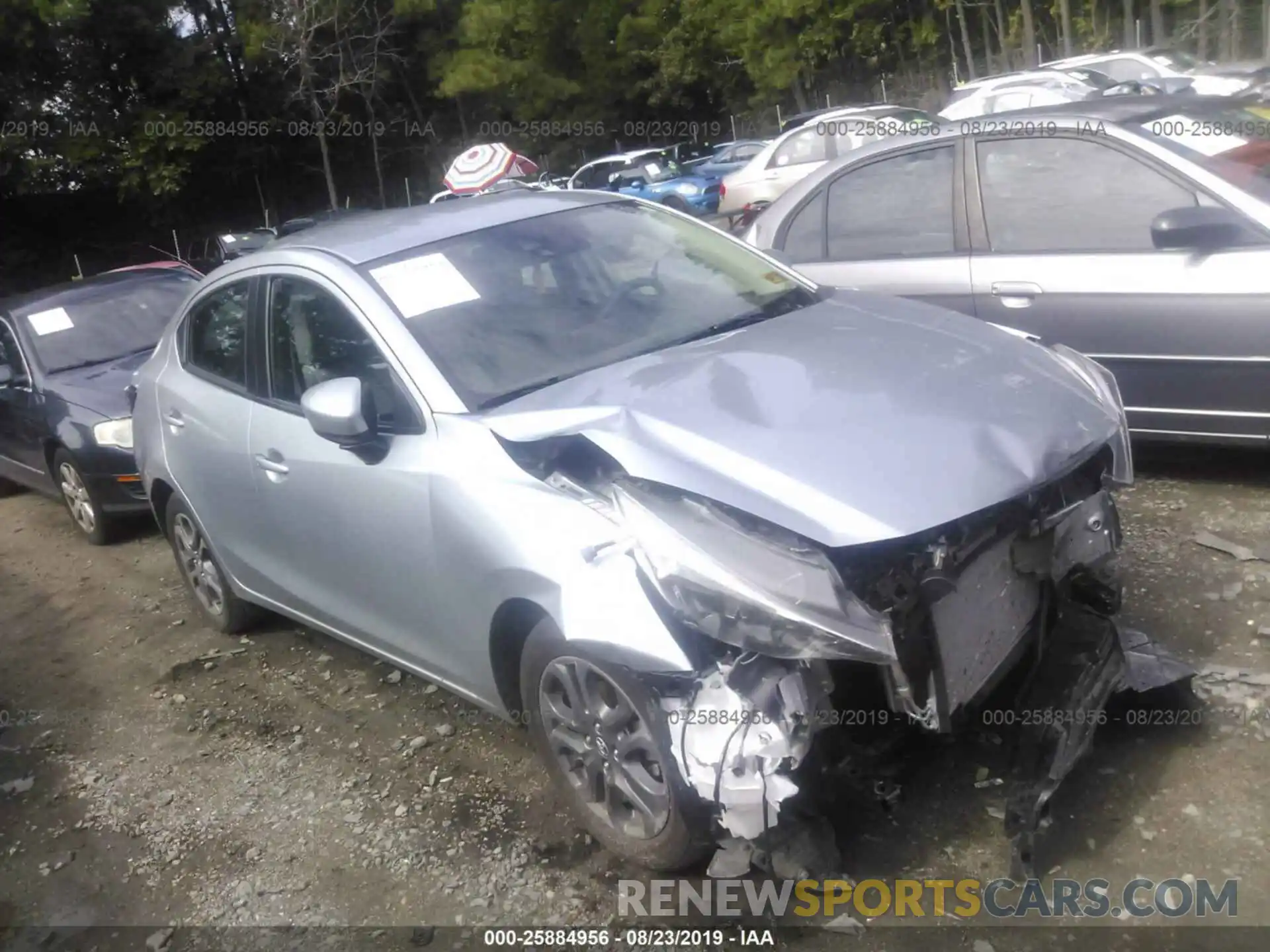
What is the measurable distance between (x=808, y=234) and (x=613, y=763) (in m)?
3.75

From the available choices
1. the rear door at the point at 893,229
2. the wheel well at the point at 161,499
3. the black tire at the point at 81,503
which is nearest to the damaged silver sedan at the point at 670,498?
the wheel well at the point at 161,499

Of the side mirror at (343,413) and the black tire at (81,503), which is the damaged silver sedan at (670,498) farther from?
the black tire at (81,503)

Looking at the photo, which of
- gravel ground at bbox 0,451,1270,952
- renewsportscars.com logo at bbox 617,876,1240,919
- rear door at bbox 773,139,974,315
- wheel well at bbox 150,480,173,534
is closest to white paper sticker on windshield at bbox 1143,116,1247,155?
rear door at bbox 773,139,974,315

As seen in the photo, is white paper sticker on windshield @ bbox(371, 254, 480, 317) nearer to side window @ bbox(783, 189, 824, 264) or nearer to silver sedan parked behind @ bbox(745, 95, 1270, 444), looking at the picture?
silver sedan parked behind @ bbox(745, 95, 1270, 444)

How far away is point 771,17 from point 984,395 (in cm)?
4332

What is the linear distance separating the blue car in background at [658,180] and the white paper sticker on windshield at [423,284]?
17.4 m

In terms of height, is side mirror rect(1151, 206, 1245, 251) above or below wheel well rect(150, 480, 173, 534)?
above

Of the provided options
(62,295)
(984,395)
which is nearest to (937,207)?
(984,395)

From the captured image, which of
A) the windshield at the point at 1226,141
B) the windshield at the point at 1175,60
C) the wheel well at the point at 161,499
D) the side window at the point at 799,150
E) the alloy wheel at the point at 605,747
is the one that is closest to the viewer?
the alloy wheel at the point at 605,747

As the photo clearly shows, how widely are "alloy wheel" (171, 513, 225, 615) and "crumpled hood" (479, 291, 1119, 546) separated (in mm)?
2425

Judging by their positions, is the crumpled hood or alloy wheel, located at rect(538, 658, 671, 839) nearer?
the crumpled hood

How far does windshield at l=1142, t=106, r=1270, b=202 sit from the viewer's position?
15.9ft

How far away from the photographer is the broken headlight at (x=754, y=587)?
107 inches

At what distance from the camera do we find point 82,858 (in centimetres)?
393
